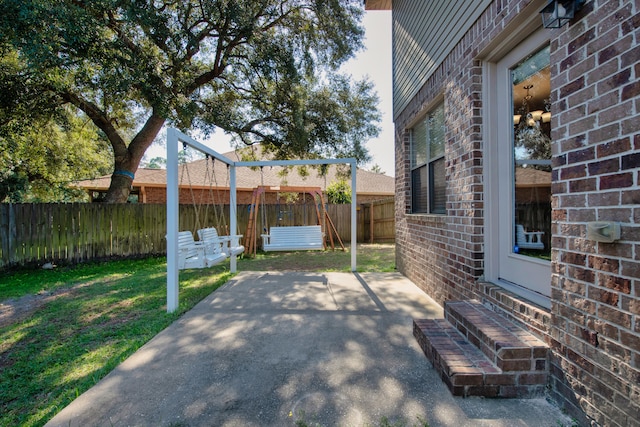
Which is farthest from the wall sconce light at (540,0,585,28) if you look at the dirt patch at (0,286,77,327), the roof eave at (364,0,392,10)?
the roof eave at (364,0,392,10)

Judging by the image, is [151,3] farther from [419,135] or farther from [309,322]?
[309,322]

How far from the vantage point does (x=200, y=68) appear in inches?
337

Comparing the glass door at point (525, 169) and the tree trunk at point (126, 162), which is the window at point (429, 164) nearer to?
the glass door at point (525, 169)

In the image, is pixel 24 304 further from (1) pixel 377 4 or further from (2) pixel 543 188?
(1) pixel 377 4

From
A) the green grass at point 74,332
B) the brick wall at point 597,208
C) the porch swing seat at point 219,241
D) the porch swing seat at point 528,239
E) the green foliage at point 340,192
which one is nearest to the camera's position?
the brick wall at point 597,208

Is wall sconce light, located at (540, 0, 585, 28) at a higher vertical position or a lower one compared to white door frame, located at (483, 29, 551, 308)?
higher

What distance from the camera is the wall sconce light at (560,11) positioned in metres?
1.69

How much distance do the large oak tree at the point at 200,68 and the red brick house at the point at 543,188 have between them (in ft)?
16.8

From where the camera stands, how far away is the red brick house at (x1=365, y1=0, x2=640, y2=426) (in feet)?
4.70

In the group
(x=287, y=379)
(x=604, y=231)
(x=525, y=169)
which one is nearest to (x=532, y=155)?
(x=525, y=169)

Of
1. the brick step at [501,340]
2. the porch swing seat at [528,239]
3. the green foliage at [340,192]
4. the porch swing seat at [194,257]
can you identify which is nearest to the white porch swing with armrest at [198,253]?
the porch swing seat at [194,257]

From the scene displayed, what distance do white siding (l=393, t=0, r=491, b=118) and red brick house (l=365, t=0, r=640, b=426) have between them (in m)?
0.04

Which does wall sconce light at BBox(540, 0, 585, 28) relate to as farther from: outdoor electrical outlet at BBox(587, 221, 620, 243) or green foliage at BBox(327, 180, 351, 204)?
green foliage at BBox(327, 180, 351, 204)

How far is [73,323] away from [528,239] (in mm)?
4743
